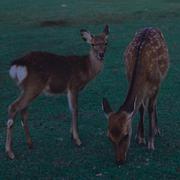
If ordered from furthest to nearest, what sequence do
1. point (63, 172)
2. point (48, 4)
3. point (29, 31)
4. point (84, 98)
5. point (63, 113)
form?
point (48, 4) < point (29, 31) < point (84, 98) < point (63, 113) < point (63, 172)

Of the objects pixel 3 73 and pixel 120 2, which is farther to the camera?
pixel 120 2

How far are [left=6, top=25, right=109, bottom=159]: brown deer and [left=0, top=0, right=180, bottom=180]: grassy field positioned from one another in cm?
28

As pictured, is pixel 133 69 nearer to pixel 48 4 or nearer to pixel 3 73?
pixel 3 73

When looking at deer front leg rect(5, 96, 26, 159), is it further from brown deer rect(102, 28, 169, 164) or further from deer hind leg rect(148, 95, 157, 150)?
deer hind leg rect(148, 95, 157, 150)

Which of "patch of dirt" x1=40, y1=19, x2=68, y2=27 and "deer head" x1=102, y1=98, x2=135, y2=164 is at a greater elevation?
"deer head" x1=102, y1=98, x2=135, y2=164

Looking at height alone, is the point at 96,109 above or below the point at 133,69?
below

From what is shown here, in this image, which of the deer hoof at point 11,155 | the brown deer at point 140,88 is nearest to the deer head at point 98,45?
the brown deer at point 140,88

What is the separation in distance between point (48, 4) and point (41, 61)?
1752 centimetres

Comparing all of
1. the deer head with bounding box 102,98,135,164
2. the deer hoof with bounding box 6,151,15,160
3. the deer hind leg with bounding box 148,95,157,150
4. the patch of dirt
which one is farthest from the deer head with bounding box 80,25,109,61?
the patch of dirt

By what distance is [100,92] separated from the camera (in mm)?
9773

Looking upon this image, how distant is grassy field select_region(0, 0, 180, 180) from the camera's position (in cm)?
627

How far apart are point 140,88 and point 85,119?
184 cm

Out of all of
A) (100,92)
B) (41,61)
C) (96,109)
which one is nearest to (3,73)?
(100,92)

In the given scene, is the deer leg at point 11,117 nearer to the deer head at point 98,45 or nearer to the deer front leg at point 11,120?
the deer front leg at point 11,120
